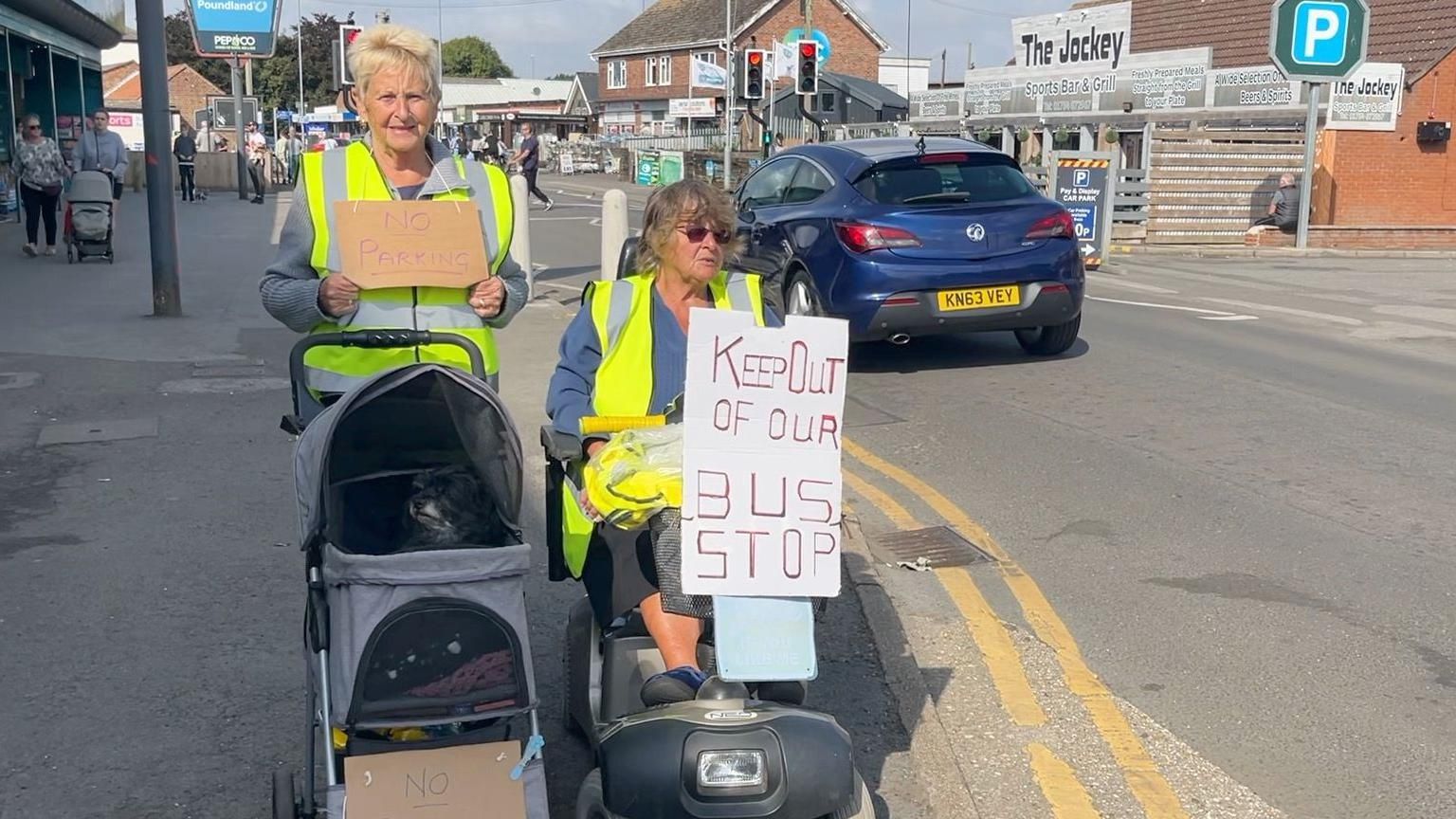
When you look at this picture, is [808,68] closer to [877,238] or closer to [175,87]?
[877,238]

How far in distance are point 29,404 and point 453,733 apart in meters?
6.80

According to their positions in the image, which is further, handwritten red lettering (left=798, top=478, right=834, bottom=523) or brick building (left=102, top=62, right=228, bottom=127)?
brick building (left=102, top=62, right=228, bottom=127)

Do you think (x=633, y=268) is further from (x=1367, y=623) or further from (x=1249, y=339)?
(x=1249, y=339)

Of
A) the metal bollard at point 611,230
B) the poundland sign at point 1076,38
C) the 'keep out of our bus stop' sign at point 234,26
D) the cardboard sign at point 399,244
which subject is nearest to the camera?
the cardboard sign at point 399,244

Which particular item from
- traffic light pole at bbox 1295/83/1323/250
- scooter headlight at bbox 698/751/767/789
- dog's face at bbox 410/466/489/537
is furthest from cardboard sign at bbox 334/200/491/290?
traffic light pole at bbox 1295/83/1323/250

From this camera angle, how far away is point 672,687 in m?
3.52

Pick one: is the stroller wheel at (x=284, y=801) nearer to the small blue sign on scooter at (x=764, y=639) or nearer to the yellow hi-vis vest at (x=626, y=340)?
the small blue sign on scooter at (x=764, y=639)

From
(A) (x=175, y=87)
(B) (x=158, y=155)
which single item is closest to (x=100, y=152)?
(B) (x=158, y=155)

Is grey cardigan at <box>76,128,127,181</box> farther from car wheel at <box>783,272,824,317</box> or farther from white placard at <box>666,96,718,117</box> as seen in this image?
white placard at <box>666,96,718,117</box>

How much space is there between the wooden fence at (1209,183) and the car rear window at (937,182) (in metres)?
14.9

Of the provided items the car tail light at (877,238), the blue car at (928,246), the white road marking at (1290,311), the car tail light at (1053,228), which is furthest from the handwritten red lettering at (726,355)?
the white road marking at (1290,311)

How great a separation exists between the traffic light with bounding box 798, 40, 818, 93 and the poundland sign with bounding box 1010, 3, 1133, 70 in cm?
1228

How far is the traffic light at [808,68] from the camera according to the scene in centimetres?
2712

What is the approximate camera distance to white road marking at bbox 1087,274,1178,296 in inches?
692
